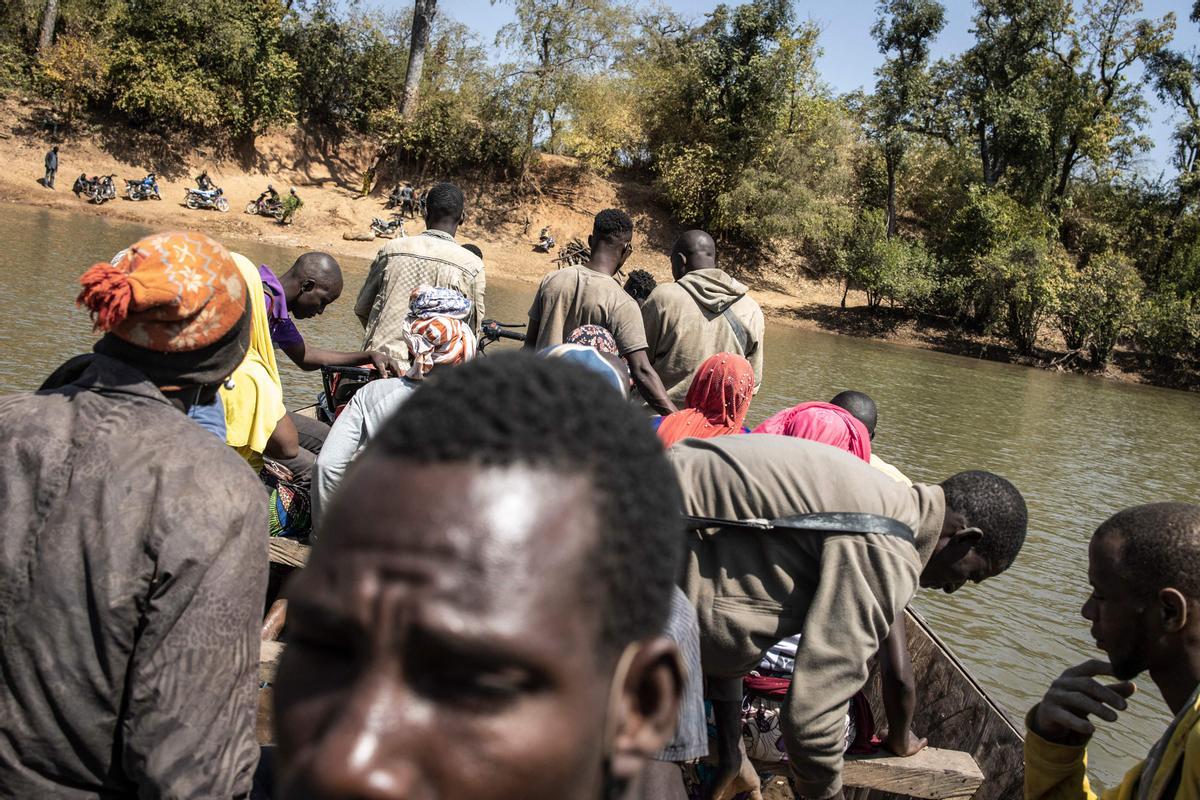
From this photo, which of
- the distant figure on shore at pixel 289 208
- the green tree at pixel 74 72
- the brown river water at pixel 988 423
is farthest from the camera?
the green tree at pixel 74 72

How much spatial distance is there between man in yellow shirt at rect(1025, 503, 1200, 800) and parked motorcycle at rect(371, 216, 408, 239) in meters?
31.6

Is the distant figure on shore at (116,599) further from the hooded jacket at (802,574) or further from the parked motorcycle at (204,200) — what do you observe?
the parked motorcycle at (204,200)

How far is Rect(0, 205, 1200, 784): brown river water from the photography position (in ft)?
25.1

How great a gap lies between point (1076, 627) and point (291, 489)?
6.61 metres

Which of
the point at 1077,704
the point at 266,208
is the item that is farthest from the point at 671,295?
the point at 266,208

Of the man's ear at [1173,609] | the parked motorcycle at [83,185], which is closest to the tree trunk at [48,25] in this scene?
the parked motorcycle at [83,185]

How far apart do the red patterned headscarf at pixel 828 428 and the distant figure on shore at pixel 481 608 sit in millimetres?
→ 3425

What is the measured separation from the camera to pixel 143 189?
3122 centimetres

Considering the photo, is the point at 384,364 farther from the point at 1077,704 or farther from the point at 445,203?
the point at 1077,704

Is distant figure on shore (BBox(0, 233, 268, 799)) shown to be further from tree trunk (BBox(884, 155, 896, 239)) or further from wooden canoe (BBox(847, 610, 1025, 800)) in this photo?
tree trunk (BBox(884, 155, 896, 239))

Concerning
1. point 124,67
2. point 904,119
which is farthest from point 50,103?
point 904,119

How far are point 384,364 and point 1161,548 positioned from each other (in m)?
4.04

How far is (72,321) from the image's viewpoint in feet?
42.6

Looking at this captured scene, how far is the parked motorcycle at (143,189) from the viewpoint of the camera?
3109 cm
